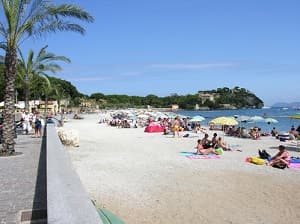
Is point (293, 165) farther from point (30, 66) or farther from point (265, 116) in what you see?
point (265, 116)

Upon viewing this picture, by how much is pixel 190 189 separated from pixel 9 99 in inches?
260

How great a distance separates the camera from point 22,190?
7527mm

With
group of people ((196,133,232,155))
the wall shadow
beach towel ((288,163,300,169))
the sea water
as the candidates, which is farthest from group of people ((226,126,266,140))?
the wall shadow

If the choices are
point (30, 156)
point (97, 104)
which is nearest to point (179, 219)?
point (30, 156)

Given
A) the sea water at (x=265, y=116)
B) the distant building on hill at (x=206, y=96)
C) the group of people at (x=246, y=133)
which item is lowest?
the sea water at (x=265, y=116)

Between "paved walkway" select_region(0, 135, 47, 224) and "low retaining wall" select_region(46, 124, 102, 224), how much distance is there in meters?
0.73

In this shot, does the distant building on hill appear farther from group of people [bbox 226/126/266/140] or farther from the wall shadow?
the wall shadow

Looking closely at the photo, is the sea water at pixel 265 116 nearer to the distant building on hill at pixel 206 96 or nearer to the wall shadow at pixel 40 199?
the wall shadow at pixel 40 199

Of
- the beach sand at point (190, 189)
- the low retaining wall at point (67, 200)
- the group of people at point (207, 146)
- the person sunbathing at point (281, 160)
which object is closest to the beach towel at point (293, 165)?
the person sunbathing at point (281, 160)

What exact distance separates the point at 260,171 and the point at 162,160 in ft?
12.8

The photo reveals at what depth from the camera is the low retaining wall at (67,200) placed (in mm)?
3383

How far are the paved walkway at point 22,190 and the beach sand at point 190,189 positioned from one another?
4.38ft

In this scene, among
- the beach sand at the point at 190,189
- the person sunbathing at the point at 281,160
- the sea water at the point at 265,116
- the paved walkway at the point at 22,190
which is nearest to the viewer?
the paved walkway at the point at 22,190

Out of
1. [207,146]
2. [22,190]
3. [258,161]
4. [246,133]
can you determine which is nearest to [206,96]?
[246,133]
